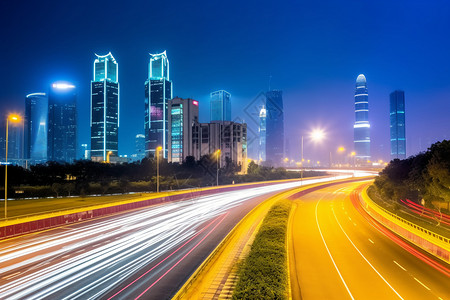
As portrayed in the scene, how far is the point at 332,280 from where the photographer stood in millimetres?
14961

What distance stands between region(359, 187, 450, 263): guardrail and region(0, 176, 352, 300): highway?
1553 cm

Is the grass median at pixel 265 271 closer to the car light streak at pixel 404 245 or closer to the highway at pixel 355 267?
the highway at pixel 355 267

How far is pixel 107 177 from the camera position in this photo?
67812 millimetres

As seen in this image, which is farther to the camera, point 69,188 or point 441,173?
point 69,188

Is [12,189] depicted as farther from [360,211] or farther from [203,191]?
[360,211]

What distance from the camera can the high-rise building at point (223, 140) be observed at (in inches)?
4875

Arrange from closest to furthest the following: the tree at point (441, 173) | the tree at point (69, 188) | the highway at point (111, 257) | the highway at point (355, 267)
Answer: the highway at point (111, 257), the highway at point (355, 267), the tree at point (441, 173), the tree at point (69, 188)

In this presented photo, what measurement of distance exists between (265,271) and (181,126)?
411 ft

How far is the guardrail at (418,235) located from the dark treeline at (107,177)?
36.9 metres

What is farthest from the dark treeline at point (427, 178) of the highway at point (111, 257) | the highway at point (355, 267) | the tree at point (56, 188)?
the tree at point (56, 188)

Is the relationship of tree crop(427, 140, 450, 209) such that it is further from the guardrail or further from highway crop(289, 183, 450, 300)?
highway crop(289, 183, 450, 300)

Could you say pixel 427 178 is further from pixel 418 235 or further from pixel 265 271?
pixel 265 271

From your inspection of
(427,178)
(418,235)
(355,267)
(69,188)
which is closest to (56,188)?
(69,188)

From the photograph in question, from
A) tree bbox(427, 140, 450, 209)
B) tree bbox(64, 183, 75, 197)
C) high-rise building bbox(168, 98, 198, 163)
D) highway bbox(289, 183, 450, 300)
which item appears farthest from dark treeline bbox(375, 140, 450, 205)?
high-rise building bbox(168, 98, 198, 163)
